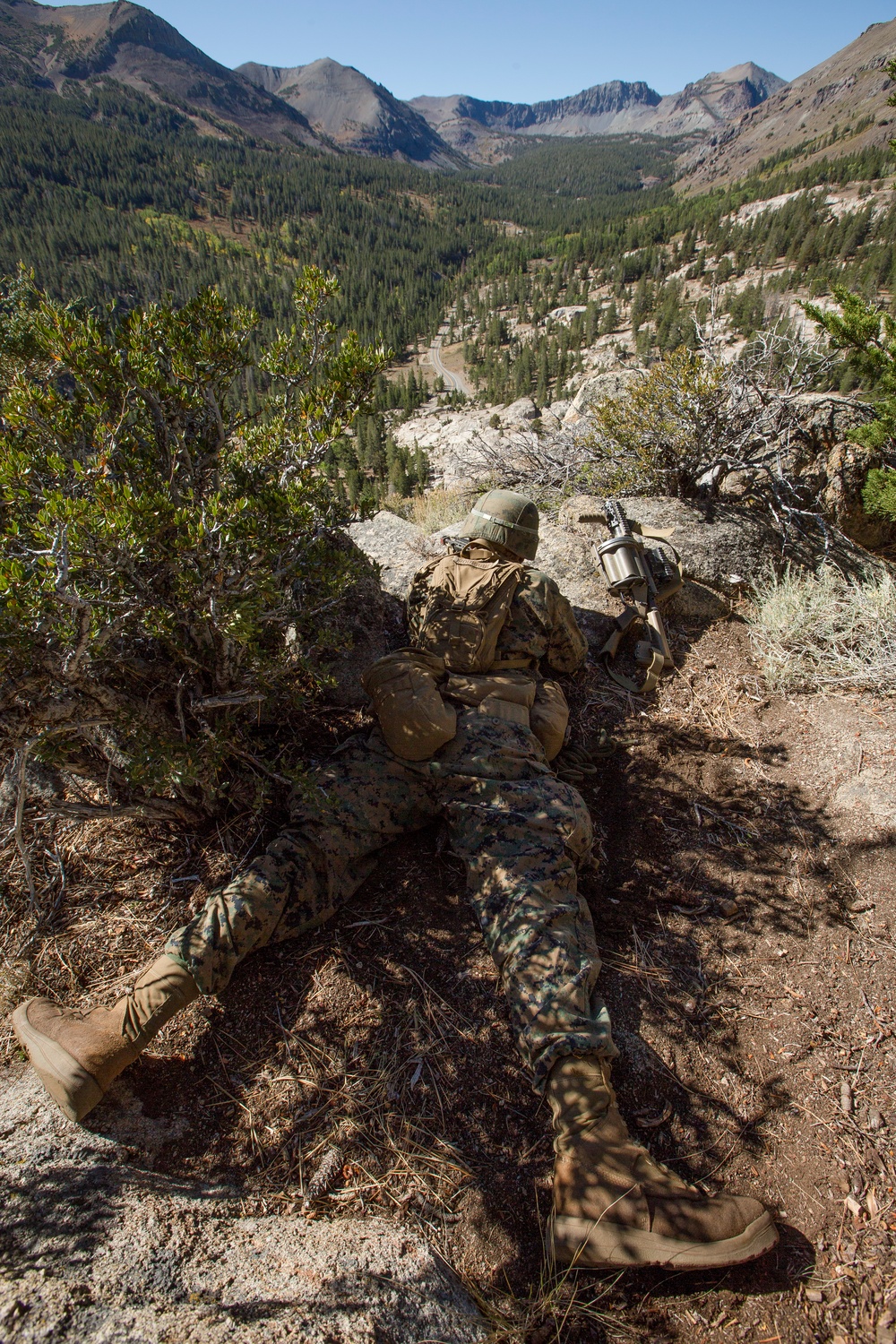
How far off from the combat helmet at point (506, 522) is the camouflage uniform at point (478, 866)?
120 centimetres

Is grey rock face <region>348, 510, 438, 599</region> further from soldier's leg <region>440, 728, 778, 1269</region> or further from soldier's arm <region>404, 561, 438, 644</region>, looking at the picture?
soldier's leg <region>440, 728, 778, 1269</region>

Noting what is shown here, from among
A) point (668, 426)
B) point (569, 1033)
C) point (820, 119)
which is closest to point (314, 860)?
point (569, 1033)

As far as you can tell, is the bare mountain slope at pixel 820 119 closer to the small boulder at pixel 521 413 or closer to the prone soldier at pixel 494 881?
the small boulder at pixel 521 413

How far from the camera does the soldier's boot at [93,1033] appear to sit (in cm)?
196

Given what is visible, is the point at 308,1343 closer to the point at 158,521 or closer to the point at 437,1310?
the point at 437,1310

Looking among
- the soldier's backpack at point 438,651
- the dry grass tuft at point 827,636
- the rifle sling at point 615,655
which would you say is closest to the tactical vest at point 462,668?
the soldier's backpack at point 438,651

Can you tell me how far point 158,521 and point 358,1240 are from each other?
2.33 metres

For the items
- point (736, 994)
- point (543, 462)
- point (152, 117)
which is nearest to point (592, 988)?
point (736, 994)

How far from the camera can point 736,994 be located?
2.54 m

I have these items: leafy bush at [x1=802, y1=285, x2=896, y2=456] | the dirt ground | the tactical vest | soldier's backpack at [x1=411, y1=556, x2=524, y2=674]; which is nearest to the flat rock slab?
the dirt ground

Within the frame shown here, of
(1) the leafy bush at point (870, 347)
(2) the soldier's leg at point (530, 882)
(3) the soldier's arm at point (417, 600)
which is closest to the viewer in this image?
(2) the soldier's leg at point (530, 882)

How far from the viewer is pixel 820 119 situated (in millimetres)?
91750

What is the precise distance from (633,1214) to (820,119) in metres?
136

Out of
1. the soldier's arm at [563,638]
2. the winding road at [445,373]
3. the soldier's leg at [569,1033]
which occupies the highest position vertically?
the winding road at [445,373]
